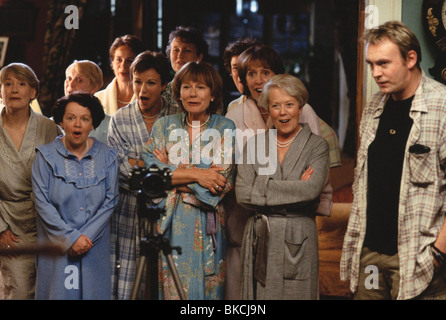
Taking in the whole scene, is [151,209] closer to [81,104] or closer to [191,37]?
[81,104]

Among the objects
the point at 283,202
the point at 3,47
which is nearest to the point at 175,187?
the point at 283,202

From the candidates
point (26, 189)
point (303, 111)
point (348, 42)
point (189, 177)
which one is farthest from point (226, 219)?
point (348, 42)

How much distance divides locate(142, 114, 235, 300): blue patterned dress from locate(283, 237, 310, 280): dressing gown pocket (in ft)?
1.25

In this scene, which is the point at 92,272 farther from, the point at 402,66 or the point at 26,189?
the point at 402,66

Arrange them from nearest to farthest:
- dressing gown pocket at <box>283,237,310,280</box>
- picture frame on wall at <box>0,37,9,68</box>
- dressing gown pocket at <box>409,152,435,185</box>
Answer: dressing gown pocket at <box>409,152,435,185</box> < dressing gown pocket at <box>283,237,310,280</box> < picture frame on wall at <box>0,37,9,68</box>

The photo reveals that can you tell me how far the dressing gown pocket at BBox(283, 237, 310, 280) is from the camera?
3268 millimetres

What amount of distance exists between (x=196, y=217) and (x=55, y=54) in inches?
128

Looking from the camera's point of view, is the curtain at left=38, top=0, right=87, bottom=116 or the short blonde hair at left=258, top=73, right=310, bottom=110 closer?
the short blonde hair at left=258, top=73, right=310, bottom=110

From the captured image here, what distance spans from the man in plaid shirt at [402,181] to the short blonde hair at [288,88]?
50 cm

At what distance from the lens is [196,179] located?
11.2ft

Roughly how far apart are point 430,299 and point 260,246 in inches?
33.0

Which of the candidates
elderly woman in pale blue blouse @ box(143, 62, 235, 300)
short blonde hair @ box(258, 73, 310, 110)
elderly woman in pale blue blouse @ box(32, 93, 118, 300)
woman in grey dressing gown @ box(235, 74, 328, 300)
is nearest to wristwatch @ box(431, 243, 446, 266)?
woman in grey dressing gown @ box(235, 74, 328, 300)

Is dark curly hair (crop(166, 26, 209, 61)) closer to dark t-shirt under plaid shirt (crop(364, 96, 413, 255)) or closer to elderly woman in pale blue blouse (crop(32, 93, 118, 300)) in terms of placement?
elderly woman in pale blue blouse (crop(32, 93, 118, 300))
